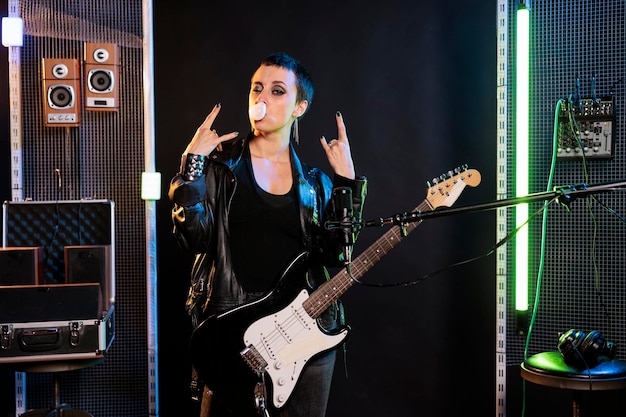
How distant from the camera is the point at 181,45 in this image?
14.0ft

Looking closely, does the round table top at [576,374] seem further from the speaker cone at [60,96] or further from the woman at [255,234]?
the speaker cone at [60,96]

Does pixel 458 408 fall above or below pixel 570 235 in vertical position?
below

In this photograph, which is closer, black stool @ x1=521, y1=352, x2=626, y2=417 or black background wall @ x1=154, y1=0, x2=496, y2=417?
black stool @ x1=521, y1=352, x2=626, y2=417

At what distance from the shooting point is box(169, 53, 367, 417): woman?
2.84 m

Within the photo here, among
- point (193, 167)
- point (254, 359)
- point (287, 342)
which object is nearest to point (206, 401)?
point (254, 359)

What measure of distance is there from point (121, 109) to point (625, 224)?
268 centimetres

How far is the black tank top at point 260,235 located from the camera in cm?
288

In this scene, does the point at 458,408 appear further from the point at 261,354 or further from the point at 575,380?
the point at 261,354

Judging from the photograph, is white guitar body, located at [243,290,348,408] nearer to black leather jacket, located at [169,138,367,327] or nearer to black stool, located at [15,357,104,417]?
black leather jacket, located at [169,138,367,327]

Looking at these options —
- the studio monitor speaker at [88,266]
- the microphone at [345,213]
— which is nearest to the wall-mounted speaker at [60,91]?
the studio monitor speaker at [88,266]

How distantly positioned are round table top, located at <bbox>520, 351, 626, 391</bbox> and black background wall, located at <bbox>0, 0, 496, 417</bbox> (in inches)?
33.2

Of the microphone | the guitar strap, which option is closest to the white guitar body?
the guitar strap

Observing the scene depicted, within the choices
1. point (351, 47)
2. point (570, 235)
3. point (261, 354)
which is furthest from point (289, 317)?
point (351, 47)

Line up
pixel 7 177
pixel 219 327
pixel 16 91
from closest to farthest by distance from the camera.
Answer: pixel 219 327, pixel 16 91, pixel 7 177
